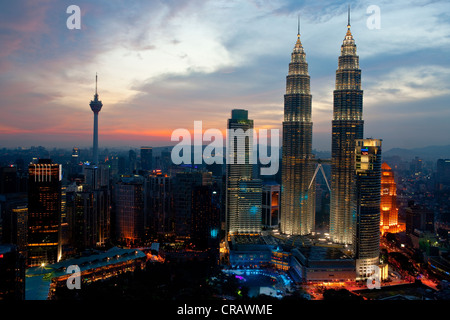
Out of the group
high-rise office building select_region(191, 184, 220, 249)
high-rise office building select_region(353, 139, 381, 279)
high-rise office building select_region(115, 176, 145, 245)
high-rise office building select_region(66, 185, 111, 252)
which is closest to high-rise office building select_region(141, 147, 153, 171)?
high-rise office building select_region(115, 176, 145, 245)

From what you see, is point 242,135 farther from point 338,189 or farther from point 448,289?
point 448,289

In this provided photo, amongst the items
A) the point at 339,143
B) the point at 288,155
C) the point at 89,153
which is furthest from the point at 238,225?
the point at 89,153

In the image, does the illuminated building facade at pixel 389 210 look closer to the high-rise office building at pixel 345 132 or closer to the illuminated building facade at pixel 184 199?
the high-rise office building at pixel 345 132

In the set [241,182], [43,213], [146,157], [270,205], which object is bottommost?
[270,205]

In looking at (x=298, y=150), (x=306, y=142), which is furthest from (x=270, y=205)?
(x=306, y=142)

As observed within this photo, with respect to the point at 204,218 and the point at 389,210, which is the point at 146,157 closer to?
the point at 204,218
